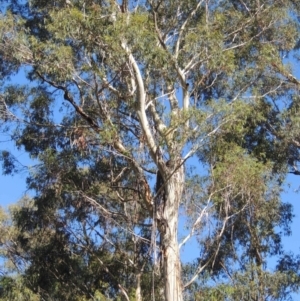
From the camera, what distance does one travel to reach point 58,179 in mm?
11562

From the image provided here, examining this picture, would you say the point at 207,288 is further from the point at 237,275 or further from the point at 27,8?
the point at 27,8

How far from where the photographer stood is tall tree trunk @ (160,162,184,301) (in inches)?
389

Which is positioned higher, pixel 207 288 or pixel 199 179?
pixel 199 179

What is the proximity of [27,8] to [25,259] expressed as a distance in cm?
434

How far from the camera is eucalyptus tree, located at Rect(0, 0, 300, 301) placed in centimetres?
1048

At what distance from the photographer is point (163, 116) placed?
36.0ft

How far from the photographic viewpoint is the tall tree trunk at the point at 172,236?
9883mm

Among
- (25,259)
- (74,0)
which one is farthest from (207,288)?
(74,0)

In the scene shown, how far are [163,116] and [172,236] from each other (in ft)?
6.06

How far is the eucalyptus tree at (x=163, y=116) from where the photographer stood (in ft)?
34.4

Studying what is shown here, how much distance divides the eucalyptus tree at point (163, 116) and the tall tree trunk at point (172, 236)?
0.02 m

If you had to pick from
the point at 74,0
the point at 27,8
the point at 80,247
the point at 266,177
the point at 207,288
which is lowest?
the point at 207,288

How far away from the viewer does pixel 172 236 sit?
1027cm

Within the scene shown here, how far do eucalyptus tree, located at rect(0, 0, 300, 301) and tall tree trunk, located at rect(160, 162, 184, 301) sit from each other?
0.05 feet
